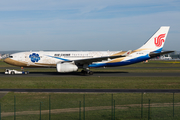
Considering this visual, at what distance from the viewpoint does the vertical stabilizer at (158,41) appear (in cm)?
4866

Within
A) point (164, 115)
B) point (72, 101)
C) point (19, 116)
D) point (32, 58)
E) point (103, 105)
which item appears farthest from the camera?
point (32, 58)

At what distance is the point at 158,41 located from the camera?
4875 centimetres

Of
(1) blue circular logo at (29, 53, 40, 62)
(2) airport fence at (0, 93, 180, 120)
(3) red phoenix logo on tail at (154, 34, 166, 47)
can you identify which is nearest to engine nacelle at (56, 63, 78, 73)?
(1) blue circular logo at (29, 53, 40, 62)

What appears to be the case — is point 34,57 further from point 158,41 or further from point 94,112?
point 94,112

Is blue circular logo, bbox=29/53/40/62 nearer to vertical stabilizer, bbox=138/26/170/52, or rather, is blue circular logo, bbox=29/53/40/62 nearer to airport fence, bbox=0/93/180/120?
vertical stabilizer, bbox=138/26/170/52

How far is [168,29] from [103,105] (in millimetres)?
38217

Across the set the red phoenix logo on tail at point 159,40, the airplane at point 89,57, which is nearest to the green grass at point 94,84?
the airplane at point 89,57

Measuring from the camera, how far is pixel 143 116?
14820mm

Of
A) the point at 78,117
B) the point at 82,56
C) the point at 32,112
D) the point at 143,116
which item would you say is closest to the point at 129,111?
the point at 143,116

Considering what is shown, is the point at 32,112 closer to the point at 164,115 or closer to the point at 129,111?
the point at 129,111

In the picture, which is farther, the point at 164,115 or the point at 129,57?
the point at 129,57

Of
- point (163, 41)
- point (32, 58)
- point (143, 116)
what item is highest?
point (163, 41)

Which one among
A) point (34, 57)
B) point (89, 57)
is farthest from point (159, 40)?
point (34, 57)

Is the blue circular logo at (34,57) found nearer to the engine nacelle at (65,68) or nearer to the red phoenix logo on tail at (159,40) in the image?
the engine nacelle at (65,68)
